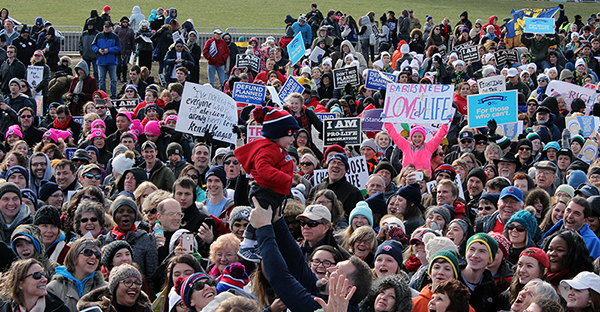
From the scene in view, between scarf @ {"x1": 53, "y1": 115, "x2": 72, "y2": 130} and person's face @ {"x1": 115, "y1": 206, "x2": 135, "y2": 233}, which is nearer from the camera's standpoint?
person's face @ {"x1": 115, "y1": 206, "x2": 135, "y2": 233}

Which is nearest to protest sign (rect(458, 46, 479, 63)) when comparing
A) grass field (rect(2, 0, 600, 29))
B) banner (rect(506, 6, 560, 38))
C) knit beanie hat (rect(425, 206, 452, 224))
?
banner (rect(506, 6, 560, 38))

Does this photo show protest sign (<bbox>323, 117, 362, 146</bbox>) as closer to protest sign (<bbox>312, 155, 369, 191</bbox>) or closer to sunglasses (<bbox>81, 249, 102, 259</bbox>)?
protest sign (<bbox>312, 155, 369, 191</bbox>)

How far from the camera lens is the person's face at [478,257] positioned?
18.5ft

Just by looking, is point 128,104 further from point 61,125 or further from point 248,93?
point 248,93

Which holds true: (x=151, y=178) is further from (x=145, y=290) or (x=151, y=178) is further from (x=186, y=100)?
(x=145, y=290)

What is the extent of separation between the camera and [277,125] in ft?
17.8

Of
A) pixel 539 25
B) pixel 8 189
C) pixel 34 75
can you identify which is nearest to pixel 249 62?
pixel 34 75

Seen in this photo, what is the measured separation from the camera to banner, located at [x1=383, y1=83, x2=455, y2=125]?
39.9 ft

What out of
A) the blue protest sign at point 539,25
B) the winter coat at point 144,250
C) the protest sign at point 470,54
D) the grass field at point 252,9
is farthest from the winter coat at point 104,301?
the grass field at point 252,9

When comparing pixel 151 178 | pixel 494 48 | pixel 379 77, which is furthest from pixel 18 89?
pixel 494 48

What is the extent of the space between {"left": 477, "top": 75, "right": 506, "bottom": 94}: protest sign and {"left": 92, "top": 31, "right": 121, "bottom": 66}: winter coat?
9803mm

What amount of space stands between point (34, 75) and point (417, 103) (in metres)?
10.4

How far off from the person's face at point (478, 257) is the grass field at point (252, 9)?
1114 inches

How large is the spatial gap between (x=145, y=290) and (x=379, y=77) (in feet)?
36.5
